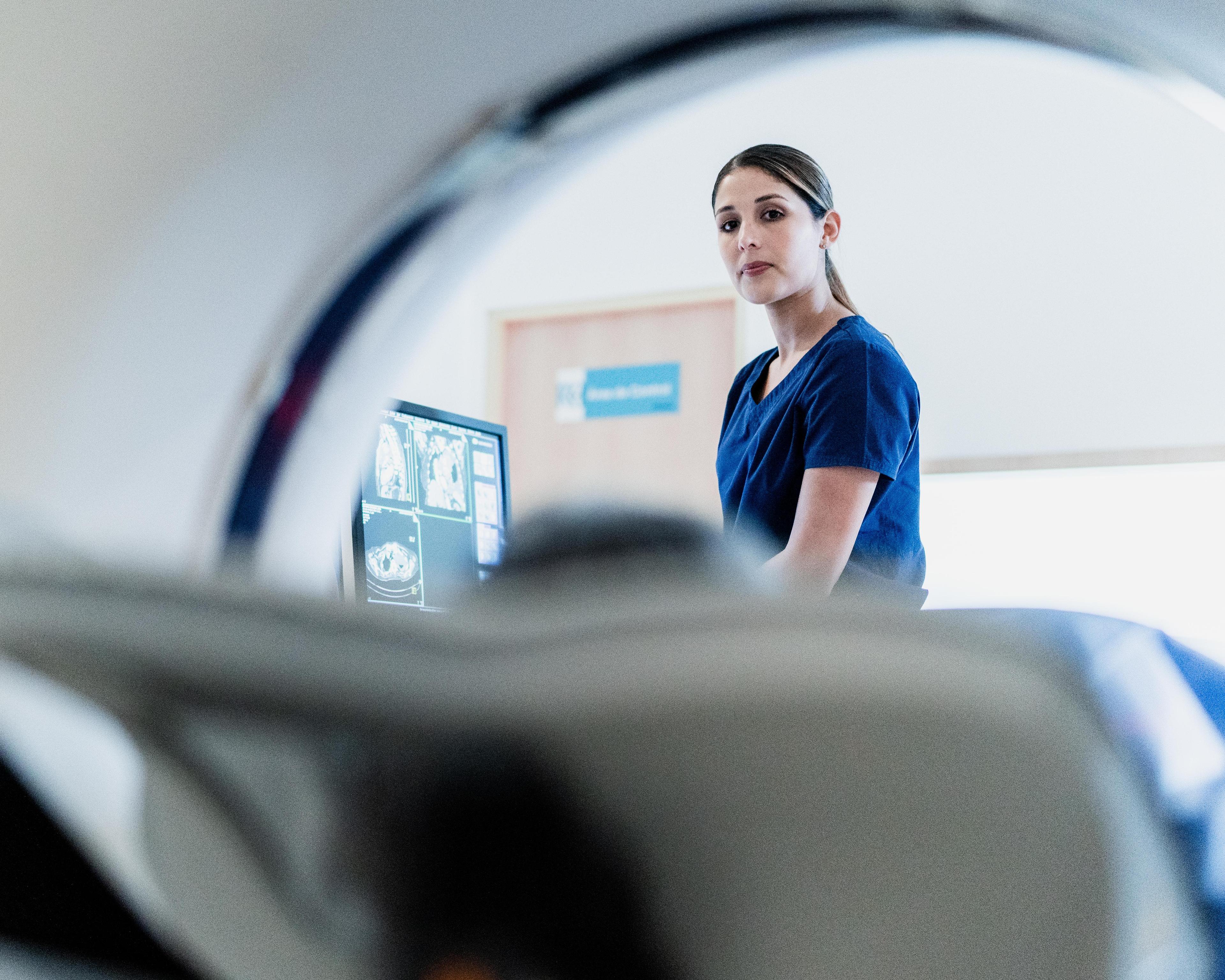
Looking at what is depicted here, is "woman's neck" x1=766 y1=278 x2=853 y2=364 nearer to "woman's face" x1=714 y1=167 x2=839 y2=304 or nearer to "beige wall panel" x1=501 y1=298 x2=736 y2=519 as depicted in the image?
"woman's face" x1=714 y1=167 x2=839 y2=304

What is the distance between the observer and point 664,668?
0.40 feet

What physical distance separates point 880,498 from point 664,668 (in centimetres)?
85

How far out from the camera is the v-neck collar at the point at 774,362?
0.96m

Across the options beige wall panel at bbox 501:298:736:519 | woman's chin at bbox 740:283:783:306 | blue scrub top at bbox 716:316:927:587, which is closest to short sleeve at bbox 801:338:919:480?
blue scrub top at bbox 716:316:927:587

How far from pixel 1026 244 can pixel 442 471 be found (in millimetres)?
2055

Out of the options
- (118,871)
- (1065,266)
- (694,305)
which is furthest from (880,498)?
(694,305)

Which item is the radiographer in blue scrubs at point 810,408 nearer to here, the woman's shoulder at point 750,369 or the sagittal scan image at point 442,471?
the woman's shoulder at point 750,369

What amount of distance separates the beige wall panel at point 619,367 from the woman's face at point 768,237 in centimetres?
216

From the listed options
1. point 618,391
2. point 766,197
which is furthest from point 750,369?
point 618,391

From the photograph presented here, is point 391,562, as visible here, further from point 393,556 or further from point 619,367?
point 619,367

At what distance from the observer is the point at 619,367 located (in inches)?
140

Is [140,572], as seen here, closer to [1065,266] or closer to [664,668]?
[664,668]

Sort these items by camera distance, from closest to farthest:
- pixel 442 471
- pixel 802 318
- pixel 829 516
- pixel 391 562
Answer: pixel 829 516 → pixel 802 318 → pixel 391 562 → pixel 442 471

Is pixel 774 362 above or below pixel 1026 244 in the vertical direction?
below
